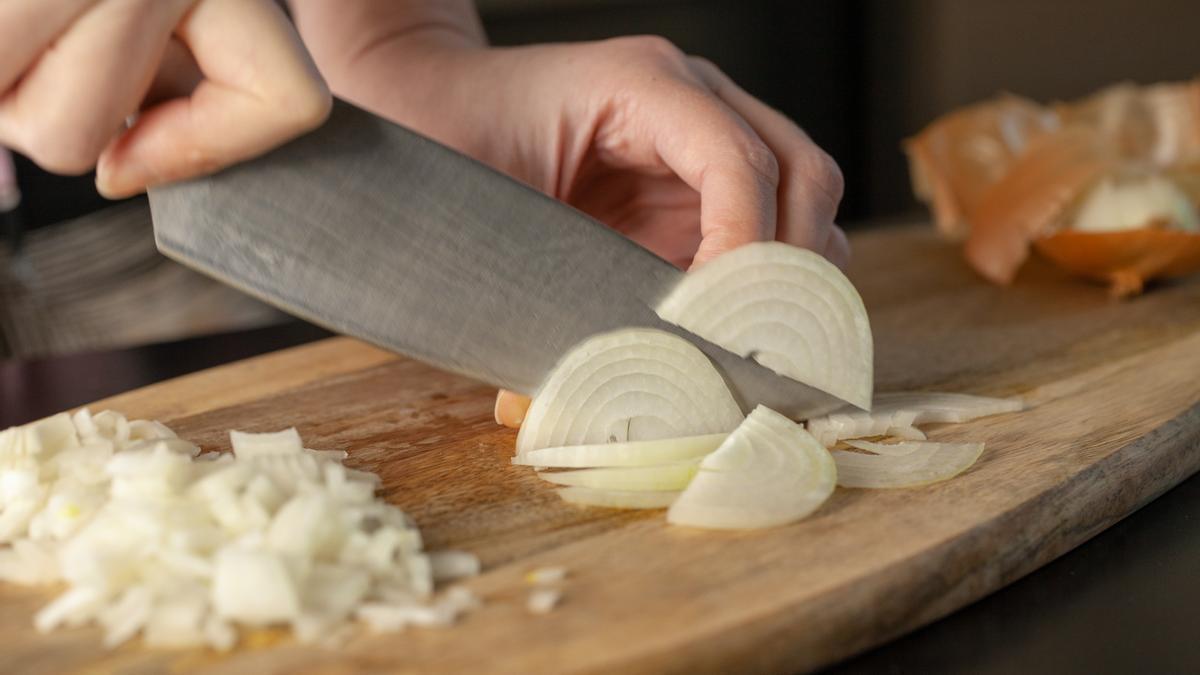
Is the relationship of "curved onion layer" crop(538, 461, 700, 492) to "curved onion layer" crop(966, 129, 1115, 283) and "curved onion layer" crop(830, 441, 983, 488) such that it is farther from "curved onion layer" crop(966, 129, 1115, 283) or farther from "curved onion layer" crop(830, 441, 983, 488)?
"curved onion layer" crop(966, 129, 1115, 283)

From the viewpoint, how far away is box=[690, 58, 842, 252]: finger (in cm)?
122

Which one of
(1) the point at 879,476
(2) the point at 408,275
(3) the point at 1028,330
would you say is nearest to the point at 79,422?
(2) the point at 408,275

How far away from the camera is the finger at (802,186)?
122 centimetres

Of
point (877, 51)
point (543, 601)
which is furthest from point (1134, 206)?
point (877, 51)

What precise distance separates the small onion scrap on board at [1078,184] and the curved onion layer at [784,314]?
0.83m

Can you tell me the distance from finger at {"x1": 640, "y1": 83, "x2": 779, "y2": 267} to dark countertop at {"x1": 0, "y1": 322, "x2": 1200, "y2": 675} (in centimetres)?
41

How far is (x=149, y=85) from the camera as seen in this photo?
0.95 m

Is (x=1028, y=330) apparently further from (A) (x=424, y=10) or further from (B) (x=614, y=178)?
(A) (x=424, y=10)

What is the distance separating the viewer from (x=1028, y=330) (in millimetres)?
1609

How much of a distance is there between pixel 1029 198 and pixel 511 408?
1089 mm

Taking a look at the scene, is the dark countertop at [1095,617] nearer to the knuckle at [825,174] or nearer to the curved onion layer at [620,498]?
the curved onion layer at [620,498]

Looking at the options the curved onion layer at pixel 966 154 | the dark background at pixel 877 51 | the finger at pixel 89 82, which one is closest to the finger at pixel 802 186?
the finger at pixel 89 82

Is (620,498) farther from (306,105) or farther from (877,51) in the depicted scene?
(877,51)

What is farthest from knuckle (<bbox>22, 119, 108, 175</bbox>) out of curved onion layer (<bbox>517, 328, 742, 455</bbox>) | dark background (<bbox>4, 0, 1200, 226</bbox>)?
dark background (<bbox>4, 0, 1200, 226</bbox>)
